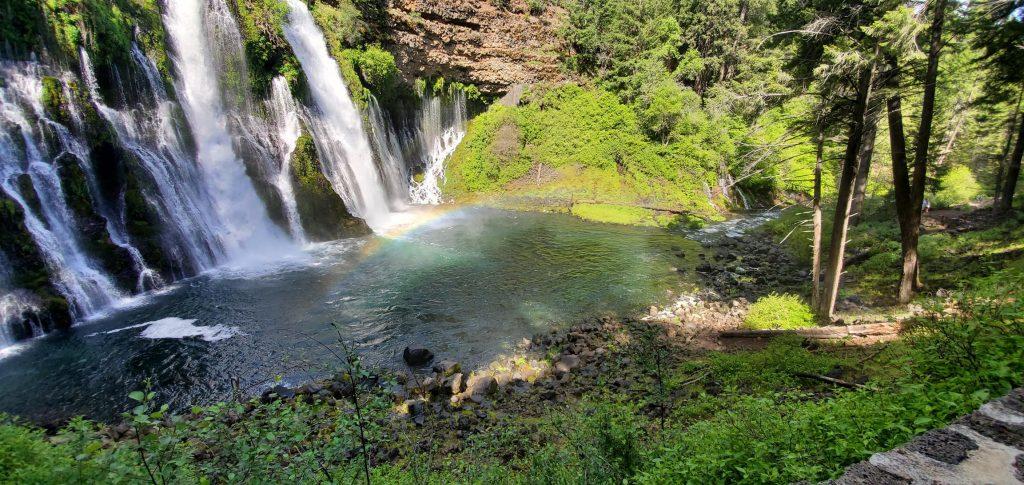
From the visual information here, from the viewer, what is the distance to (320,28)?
25.6 m

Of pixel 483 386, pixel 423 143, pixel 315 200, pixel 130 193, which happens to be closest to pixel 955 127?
pixel 423 143

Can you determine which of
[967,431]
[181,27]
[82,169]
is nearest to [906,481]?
[967,431]

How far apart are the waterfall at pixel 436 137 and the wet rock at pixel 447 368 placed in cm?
2139

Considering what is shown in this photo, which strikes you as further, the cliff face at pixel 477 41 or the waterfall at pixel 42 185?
the cliff face at pixel 477 41

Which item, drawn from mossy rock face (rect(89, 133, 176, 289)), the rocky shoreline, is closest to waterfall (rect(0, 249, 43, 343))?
mossy rock face (rect(89, 133, 176, 289))

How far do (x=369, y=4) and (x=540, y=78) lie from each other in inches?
544

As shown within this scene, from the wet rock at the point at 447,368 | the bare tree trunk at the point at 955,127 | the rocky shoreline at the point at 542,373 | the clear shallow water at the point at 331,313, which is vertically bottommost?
the rocky shoreline at the point at 542,373

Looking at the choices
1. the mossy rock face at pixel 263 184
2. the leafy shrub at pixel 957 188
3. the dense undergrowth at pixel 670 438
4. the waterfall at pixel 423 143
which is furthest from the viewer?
the leafy shrub at pixel 957 188

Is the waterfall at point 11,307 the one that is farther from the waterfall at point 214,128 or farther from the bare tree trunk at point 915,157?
the bare tree trunk at point 915,157

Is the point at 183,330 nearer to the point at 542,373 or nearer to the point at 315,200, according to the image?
the point at 315,200

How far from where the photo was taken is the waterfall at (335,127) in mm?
24141

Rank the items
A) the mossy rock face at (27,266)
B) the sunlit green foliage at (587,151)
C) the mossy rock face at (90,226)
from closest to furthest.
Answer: the mossy rock face at (27,266)
the mossy rock face at (90,226)
the sunlit green foliage at (587,151)

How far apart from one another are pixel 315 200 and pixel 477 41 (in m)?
18.2

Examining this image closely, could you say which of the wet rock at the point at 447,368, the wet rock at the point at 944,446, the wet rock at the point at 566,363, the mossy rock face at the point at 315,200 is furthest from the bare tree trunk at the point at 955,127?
the mossy rock face at the point at 315,200
